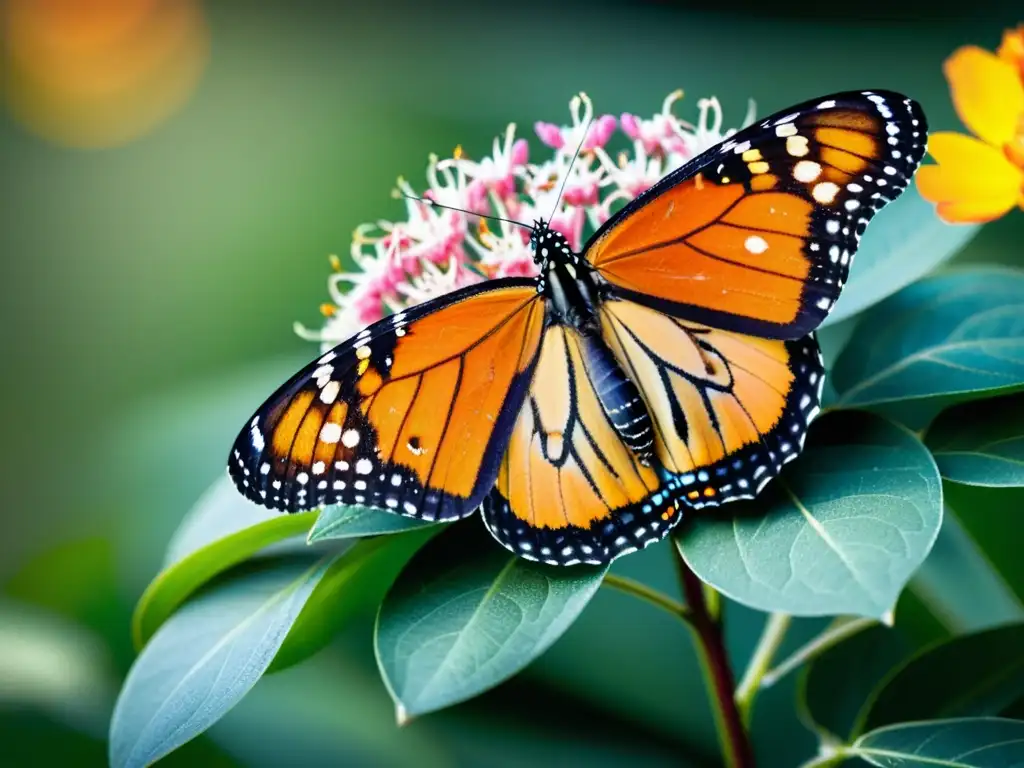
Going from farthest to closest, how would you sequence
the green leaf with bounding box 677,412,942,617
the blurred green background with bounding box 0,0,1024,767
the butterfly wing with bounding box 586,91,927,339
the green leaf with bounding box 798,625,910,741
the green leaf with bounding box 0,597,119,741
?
the blurred green background with bounding box 0,0,1024,767 → the green leaf with bounding box 0,597,119,741 → the green leaf with bounding box 798,625,910,741 → the butterfly wing with bounding box 586,91,927,339 → the green leaf with bounding box 677,412,942,617

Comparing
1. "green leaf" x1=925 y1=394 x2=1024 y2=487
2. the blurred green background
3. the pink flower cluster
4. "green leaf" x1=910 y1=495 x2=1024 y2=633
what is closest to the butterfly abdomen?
the pink flower cluster

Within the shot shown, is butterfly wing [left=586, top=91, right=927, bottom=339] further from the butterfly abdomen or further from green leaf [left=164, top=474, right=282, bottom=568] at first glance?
green leaf [left=164, top=474, right=282, bottom=568]

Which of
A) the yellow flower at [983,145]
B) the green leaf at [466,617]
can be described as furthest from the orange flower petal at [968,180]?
the green leaf at [466,617]

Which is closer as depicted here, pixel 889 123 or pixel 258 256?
pixel 889 123

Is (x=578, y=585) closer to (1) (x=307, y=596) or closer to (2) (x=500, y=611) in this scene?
(2) (x=500, y=611)

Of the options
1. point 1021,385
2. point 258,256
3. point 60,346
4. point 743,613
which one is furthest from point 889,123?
point 60,346
